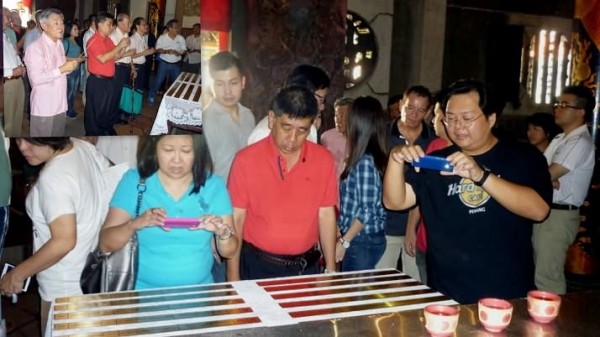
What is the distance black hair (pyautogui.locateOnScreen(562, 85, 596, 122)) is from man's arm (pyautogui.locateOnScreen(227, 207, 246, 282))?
7.99 ft

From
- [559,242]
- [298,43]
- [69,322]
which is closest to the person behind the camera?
[69,322]

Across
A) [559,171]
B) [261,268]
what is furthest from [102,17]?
[559,171]

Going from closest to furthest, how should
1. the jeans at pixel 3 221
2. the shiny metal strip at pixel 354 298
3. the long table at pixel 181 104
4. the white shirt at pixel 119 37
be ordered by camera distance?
the shiny metal strip at pixel 354 298 < the jeans at pixel 3 221 < the white shirt at pixel 119 37 < the long table at pixel 181 104

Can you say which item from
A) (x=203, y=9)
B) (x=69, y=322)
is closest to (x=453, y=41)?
(x=203, y=9)

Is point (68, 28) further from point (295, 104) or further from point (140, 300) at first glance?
point (140, 300)

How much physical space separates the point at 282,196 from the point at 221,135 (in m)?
0.55

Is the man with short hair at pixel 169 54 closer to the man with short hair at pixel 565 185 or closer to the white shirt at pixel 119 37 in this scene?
the white shirt at pixel 119 37

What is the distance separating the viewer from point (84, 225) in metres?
2.57

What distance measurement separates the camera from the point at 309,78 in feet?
10.5

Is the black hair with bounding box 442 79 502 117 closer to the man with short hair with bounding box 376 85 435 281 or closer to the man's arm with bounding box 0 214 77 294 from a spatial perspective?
the man with short hair with bounding box 376 85 435 281

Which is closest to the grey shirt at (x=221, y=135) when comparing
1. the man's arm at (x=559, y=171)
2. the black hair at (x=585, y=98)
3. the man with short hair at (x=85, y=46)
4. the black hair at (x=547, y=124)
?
the man with short hair at (x=85, y=46)

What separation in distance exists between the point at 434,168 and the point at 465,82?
38 cm

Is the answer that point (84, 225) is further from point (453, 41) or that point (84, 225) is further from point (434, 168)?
point (453, 41)

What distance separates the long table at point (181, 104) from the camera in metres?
2.88
